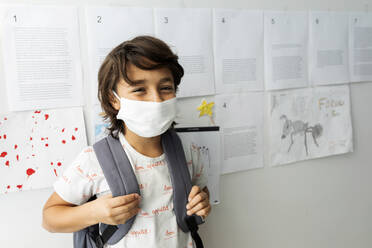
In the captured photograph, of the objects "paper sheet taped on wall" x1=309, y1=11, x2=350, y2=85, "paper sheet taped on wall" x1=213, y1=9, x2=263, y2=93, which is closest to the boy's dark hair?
"paper sheet taped on wall" x1=213, y1=9, x2=263, y2=93

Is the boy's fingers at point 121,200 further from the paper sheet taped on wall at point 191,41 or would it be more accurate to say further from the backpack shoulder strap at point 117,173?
the paper sheet taped on wall at point 191,41

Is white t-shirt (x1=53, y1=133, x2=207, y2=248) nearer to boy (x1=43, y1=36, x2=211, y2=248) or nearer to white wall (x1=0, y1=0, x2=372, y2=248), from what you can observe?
boy (x1=43, y1=36, x2=211, y2=248)

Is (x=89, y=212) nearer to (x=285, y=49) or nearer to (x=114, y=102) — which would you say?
(x=114, y=102)

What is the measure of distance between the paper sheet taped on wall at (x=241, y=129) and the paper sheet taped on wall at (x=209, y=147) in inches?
2.0

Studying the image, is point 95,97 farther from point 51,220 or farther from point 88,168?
point 51,220

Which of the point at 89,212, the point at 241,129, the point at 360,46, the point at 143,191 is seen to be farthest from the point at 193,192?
the point at 360,46

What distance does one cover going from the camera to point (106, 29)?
2.88ft

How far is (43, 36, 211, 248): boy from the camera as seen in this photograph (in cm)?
68

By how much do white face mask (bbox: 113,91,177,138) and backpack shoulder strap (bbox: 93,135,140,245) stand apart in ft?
0.23

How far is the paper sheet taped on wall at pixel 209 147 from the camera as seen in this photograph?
3.17 feet

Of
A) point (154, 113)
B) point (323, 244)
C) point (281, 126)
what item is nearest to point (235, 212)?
point (281, 126)

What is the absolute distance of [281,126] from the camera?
45.7 inches

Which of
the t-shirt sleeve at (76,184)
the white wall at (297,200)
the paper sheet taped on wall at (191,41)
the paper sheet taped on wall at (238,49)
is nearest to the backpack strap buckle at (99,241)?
the t-shirt sleeve at (76,184)

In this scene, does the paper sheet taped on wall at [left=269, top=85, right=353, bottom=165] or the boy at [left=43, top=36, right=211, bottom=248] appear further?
the paper sheet taped on wall at [left=269, top=85, right=353, bottom=165]
